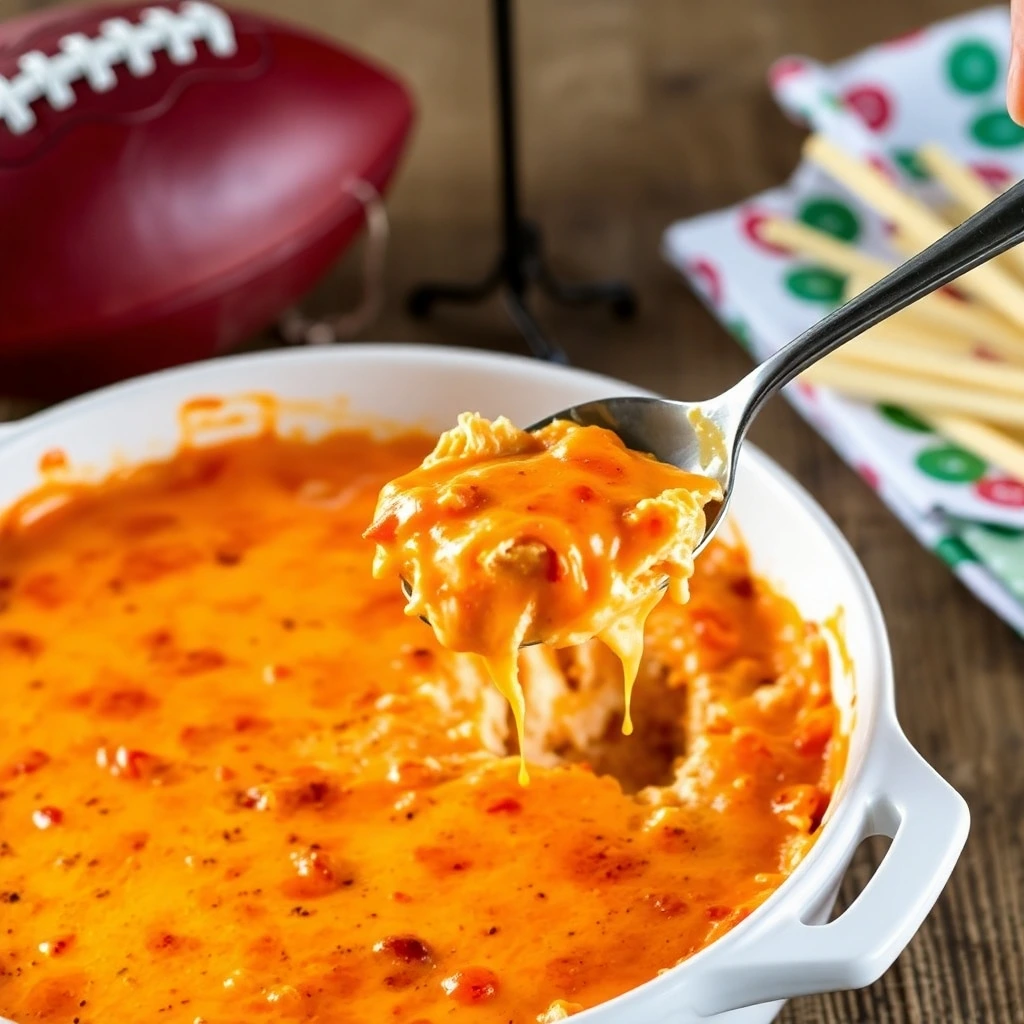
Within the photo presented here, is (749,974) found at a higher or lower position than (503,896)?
higher

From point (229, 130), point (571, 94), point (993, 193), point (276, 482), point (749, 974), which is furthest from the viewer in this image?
point (571, 94)

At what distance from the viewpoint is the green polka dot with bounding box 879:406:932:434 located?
7.21 ft

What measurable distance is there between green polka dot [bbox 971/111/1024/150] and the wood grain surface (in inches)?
13.1

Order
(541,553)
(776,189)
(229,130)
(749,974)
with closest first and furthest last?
(749,974) → (541,553) → (229,130) → (776,189)

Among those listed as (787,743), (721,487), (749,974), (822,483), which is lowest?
(822,483)

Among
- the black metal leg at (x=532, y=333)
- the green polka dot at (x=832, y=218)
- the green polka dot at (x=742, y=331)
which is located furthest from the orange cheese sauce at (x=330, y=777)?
the green polka dot at (x=832, y=218)

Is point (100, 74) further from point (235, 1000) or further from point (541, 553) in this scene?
point (235, 1000)

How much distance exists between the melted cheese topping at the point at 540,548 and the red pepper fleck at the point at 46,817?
1.40 ft

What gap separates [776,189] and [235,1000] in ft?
6.10

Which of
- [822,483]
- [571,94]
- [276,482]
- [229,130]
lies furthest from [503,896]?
[571,94]

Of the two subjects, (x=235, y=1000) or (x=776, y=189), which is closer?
(x=235, y=1000)

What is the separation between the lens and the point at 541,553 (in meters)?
1.39

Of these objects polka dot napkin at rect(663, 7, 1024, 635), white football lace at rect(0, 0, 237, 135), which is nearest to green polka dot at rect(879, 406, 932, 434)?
polka dot napkin at rect(663, 7, 1024, 635)

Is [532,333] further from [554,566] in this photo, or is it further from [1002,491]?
[554,566]
